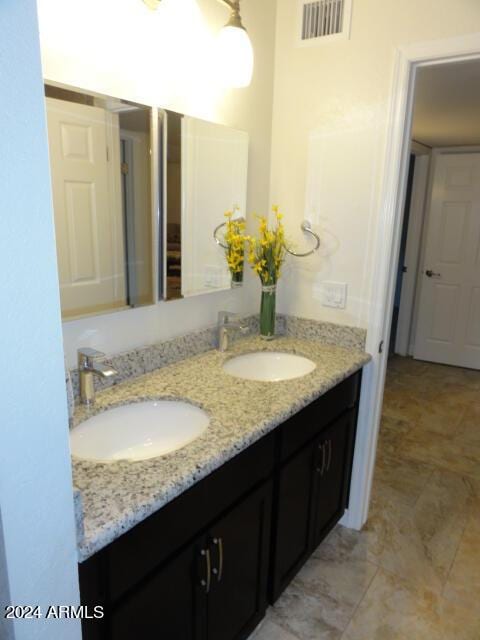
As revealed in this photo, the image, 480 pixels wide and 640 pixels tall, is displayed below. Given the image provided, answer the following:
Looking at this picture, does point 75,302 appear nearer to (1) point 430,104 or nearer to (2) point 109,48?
(2) point 109,48

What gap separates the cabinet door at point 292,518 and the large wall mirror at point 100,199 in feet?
2.62

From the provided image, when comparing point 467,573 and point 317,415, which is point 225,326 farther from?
point 467,573

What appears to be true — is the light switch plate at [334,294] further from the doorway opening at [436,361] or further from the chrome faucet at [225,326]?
the chrome faucet at [225,326]

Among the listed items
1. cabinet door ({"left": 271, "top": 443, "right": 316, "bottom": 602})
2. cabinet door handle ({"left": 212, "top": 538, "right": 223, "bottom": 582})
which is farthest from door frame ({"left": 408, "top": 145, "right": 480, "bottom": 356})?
cabinet door handle ({"left": 212, "top": 538, "right": 223, "bottom": 582})

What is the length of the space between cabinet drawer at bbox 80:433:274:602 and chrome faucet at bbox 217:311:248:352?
1.97 ft

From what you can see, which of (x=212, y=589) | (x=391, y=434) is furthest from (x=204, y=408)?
(x=391, y=434)

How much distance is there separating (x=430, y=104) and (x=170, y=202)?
2.17 metres

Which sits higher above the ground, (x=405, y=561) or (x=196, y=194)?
(x=196, y=194)

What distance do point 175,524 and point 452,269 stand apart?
4.12m

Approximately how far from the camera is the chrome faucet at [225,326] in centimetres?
189

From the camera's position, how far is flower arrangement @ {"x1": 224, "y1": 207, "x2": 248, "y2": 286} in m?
1.94

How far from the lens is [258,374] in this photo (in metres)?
1.96

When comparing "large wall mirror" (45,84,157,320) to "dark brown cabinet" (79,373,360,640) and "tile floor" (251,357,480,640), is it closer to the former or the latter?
"dark brown cabinet" (79,373,360,640)

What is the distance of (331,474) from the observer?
1884 millimetres
